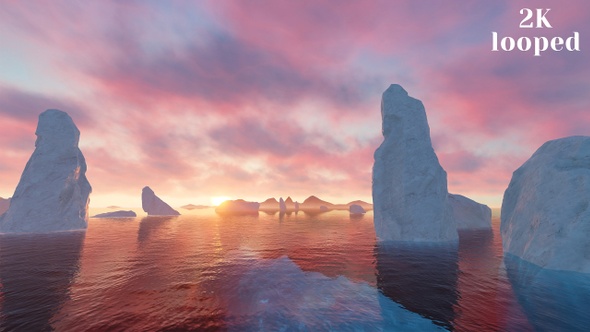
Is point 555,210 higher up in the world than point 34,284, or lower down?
higher up

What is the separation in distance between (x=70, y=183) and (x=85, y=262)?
45.6 metres

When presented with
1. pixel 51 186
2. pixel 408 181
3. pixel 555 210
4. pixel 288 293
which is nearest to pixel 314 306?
pixel 288 293

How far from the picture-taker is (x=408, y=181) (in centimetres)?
3972

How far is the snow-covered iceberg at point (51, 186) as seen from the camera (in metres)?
53.8

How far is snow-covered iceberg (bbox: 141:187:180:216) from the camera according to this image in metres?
137

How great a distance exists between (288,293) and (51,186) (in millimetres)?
67971

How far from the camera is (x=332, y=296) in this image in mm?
16516

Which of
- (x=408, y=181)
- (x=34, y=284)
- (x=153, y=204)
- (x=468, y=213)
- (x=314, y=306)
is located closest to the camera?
(x=314, y=306)

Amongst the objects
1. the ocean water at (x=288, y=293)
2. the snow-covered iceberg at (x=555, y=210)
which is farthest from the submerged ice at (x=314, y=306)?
the snow-covered iceberg at (x=555, y=210)

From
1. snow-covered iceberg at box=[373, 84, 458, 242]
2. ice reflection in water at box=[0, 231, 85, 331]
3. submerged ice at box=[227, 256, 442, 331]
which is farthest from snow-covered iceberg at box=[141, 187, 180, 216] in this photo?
submerged ice at box=[227, 256, 442, 331]

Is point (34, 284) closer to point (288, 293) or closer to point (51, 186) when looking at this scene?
point (288, 293)

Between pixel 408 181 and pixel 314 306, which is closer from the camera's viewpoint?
pixel 314 306

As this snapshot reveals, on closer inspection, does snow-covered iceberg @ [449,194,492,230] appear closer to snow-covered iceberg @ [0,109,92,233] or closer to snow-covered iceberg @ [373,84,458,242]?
snow-covered iceberg @ [373,84,458,242]

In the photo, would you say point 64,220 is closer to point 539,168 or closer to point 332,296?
point 332,296
